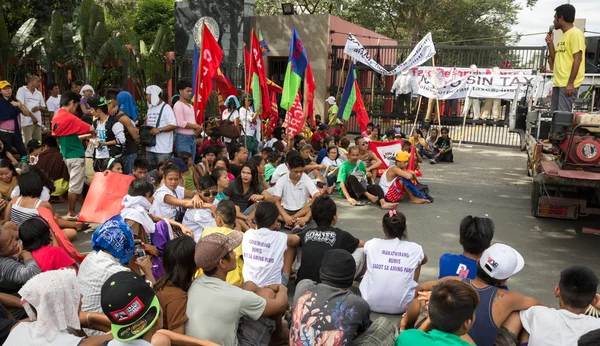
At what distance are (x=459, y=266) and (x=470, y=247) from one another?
0.17m

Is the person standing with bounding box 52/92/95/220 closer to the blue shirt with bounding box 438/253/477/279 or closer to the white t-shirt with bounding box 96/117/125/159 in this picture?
the white t-shirt with bounding box 96/117/125/159

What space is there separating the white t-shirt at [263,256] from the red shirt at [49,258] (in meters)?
1.48

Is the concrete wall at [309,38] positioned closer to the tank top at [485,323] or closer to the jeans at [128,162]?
the jeans at [128,162]

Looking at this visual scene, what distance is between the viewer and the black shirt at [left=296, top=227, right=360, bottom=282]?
4609 mm

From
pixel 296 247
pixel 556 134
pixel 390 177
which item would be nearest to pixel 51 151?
pixel 296 247

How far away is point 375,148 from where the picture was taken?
10117mm

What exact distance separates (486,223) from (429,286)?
720mm

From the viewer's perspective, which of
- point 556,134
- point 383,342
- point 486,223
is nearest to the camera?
point 383,342

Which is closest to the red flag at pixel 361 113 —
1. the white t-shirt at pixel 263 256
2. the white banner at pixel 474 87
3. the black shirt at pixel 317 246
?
the white banner at pixel 474 87

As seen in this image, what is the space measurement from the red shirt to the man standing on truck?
622cm

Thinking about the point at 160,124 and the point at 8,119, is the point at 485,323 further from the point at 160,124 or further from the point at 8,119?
the point at 8,119

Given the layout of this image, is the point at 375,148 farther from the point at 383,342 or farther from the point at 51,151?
the point at 383,342

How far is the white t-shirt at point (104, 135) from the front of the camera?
288 inches

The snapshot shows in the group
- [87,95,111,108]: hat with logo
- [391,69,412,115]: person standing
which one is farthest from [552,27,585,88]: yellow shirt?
[391,69,412,115]: person standing
